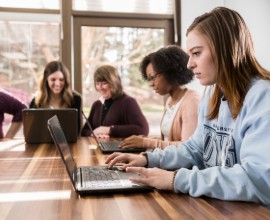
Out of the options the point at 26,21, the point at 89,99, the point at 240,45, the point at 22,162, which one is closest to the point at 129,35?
the point at 89,99

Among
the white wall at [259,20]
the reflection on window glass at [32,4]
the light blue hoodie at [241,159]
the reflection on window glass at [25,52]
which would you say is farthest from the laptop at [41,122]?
the reflection on window glass at [32,4]

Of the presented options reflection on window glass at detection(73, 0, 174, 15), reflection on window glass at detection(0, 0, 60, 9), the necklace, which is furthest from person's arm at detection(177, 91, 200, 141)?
reflection on window glass at detection(0, 0, 60, 9)

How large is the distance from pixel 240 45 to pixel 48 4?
2714 mm

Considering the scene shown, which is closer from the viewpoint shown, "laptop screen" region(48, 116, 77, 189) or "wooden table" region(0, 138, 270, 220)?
"wooden table" region(0, 138, 270, 220)

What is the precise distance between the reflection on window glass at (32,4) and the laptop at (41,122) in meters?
1.74

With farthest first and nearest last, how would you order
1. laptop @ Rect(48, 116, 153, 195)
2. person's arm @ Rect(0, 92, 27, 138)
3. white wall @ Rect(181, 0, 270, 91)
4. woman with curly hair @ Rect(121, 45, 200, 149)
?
1. white wall @ Rect(181, 0, 270, 91)
2. person's arm @ Rect(0, 92, 27, 138)
3. woman with curly hair @ Rect(121, 45, 200, 149)
4. laptop @ Rect(48, 116, 153, 195)

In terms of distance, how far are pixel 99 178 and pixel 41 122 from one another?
1006 mm

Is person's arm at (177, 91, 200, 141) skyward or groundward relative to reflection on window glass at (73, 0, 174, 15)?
groundward

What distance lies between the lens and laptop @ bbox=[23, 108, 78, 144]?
197 cm

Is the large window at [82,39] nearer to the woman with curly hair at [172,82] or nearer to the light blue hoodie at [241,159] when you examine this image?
the woman with curly hair at [172,82]

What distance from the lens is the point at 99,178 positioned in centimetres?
109

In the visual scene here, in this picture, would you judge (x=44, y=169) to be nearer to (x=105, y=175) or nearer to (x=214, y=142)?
(x=105, y=175)

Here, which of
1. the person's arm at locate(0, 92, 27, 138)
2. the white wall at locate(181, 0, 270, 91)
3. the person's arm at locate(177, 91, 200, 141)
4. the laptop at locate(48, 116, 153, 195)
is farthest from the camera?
the white wall at locate(181, 0, 270, 91)

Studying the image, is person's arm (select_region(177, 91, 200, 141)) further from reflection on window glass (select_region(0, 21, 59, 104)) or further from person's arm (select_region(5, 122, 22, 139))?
reflection on window glass (select_region(0, 21, 59, 104))
